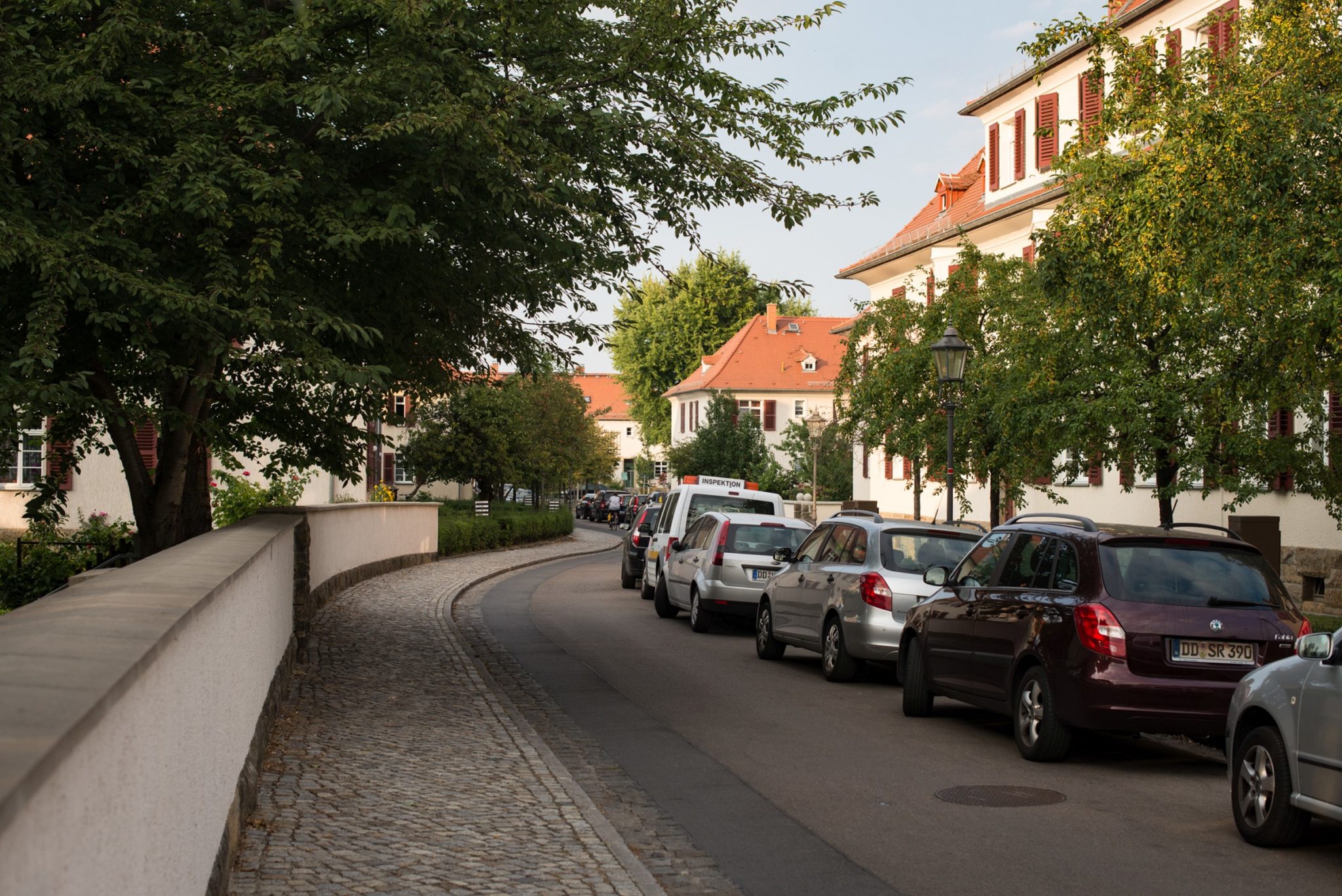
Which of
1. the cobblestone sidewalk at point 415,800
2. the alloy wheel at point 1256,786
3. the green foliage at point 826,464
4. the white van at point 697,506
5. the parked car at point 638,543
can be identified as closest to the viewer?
the cobblestone sidewalk at point 415,800

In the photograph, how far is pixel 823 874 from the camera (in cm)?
674

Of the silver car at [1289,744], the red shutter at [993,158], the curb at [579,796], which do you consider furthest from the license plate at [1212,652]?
the red shutter at [993,158]

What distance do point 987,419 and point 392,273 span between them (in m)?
16.9

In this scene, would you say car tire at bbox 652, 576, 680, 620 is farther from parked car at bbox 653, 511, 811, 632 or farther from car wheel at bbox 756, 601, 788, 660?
car wheel at bbox 756, 601, 788, 660

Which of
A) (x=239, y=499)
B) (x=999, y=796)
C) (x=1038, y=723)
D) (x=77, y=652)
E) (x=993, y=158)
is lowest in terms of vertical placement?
(x=999, y=796)

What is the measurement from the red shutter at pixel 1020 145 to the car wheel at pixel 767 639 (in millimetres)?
26489

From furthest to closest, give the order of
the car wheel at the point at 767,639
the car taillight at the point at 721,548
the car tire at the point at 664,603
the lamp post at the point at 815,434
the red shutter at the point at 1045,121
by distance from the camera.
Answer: the lamp post at the point at 815,434 < the red shutter at the point at 1045,121 < the car tire at the point at 664,603 < the car taillight at the point at 721,548 < the car wheel at the point at 767,639

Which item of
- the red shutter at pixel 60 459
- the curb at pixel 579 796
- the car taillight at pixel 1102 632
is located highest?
the red shutter at pixel 60 459

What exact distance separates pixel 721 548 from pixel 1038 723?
9.79 m

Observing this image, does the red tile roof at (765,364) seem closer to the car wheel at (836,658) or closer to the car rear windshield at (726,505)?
the car rear windshield at (726,505)

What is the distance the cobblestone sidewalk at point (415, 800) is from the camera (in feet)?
21.0

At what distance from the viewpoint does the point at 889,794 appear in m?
8.72

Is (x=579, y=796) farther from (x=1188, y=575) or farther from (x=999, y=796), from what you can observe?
(x=1188, y=575)

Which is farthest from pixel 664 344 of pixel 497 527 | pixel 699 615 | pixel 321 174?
pixel 321 174
